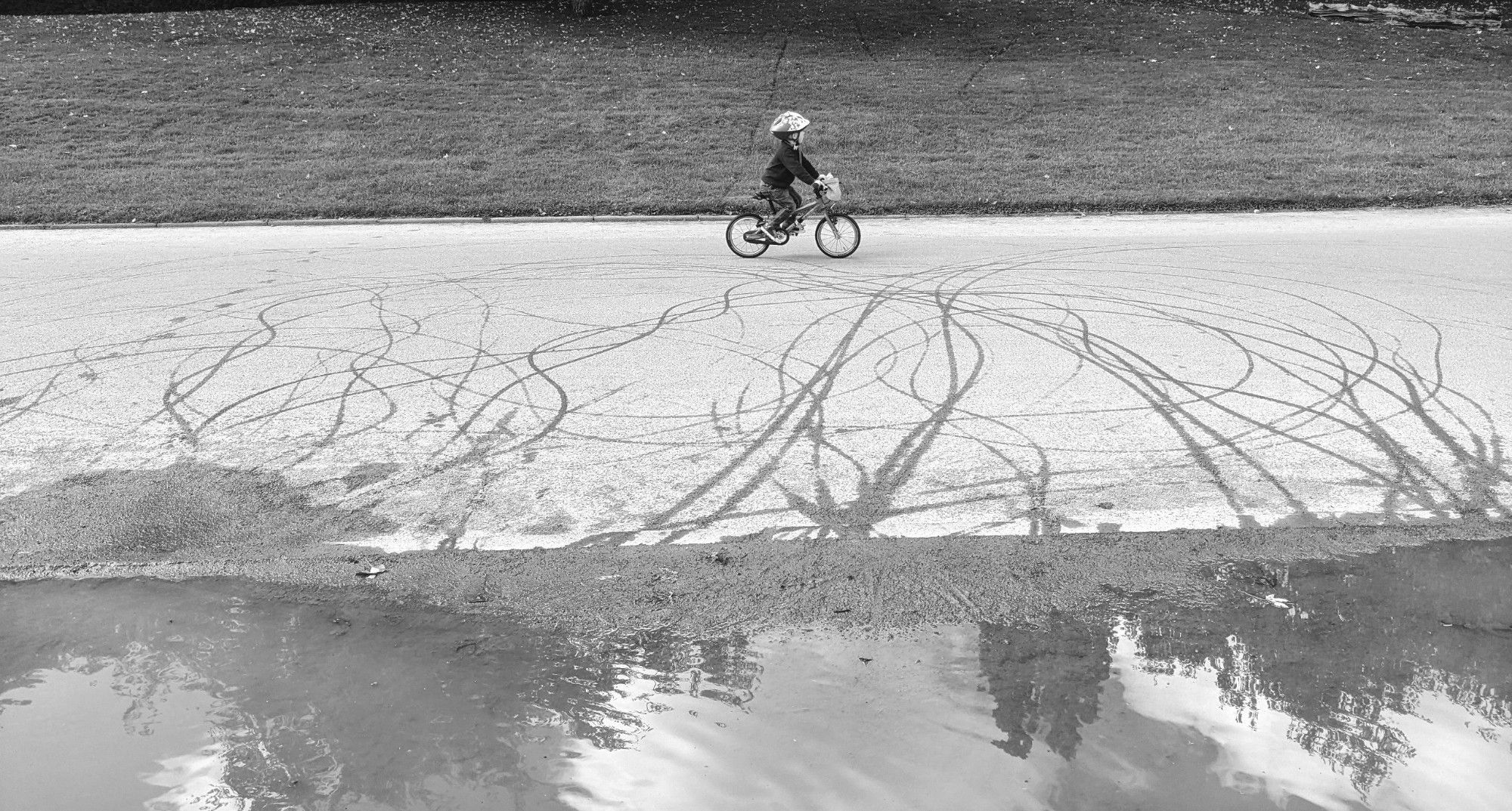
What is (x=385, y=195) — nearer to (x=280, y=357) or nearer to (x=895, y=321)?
(x=280, y=357)

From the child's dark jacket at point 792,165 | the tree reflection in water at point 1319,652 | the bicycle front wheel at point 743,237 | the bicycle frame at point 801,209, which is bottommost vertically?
the bicycle front wheel at point 743,237

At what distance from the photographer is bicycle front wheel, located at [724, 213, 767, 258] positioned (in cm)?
1205

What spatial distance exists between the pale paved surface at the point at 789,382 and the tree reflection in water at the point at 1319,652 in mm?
644

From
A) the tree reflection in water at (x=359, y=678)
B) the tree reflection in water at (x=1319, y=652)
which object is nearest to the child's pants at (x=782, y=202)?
Result: the tree reflection in water at (x=1319, y=652)

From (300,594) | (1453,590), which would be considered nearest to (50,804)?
(300,594)

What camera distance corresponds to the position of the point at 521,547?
5129 millimetres

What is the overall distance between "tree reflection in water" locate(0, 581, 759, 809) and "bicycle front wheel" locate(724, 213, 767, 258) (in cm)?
792

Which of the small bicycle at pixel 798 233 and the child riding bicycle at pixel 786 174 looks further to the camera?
the small bicycle at pixel 798 233

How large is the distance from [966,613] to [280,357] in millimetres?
5780

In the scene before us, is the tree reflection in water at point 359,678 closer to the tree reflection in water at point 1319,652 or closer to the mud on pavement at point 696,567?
the mud on pavement at point 696,567

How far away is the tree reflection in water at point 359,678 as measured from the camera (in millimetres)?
3695

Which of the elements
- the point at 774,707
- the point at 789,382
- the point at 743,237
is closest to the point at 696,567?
the point at 774,707

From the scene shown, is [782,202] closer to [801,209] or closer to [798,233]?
[801,209]

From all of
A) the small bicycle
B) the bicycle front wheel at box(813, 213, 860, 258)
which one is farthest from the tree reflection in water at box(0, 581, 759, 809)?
the bicycle front wheel at box(813, 213, 860, 258)
